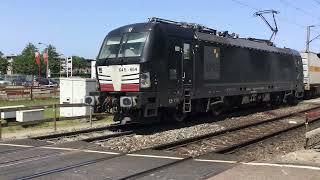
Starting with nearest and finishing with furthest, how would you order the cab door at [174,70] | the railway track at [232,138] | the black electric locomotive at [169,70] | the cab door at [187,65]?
1. the railway track at [232,138]
2. the black electric locomotive at [169,70]
3. the cab door at [174,70]
4. the cab door at [187,65]

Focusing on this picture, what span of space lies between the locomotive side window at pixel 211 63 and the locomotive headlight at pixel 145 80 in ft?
11.7

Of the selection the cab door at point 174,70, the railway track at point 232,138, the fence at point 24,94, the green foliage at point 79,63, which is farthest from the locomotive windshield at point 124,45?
the green foliage at point 79,63

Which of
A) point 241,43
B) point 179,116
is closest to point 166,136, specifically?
point 179,116

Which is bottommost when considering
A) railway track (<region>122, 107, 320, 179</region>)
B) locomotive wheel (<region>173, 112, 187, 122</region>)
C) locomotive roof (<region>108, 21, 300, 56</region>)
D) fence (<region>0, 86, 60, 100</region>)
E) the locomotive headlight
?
railway track (<region>122, 107, 320, 179</region>)

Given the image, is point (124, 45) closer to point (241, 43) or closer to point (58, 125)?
point (58, 125)

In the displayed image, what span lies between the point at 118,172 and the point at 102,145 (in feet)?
12.8

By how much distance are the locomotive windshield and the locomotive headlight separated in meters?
0.68

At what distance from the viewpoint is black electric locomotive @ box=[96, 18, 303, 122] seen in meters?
16.3

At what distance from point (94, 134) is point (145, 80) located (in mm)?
2247

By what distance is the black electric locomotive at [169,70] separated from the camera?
16297 mm

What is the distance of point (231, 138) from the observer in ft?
52.5

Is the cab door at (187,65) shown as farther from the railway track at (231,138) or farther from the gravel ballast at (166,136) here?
the railway track at (231,138)

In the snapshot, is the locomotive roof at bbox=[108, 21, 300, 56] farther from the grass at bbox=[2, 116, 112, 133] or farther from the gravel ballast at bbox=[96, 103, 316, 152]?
the grass at bbox=[2, 116, 112, 133]

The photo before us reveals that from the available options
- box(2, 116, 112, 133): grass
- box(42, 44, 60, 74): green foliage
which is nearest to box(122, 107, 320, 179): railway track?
box(2, 116, 112, 133): grass
